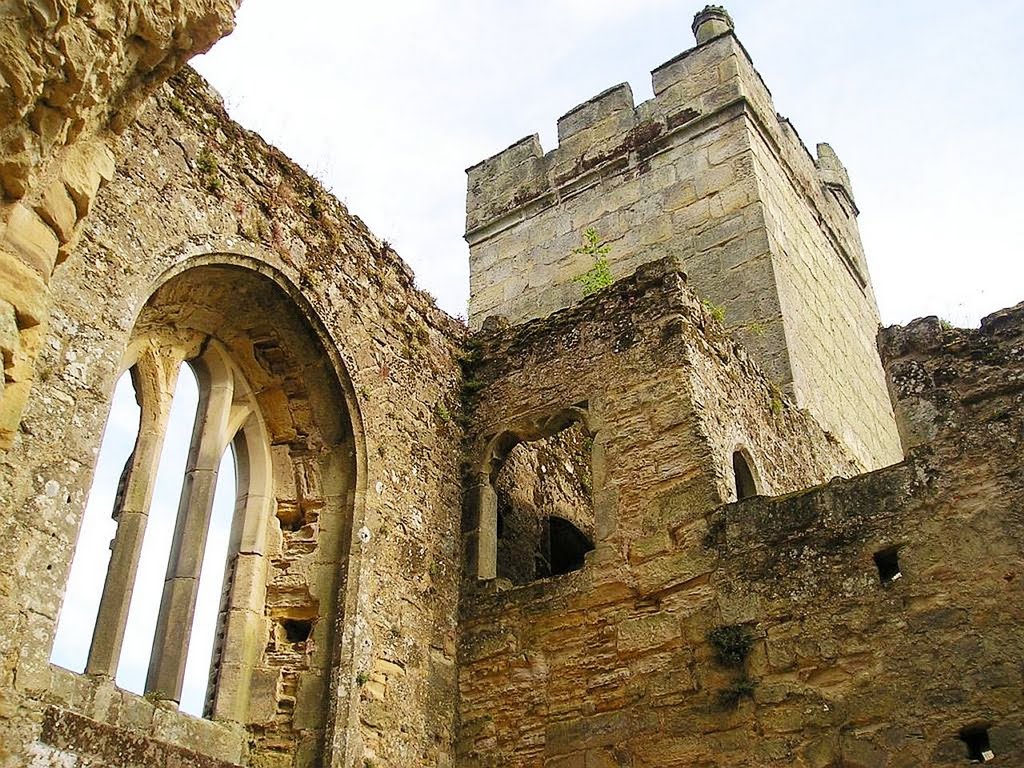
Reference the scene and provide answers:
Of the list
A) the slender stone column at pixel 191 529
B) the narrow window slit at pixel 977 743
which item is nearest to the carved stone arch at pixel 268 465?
the slender stone column at pixel 191 529

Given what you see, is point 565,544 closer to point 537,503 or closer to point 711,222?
point 537,503

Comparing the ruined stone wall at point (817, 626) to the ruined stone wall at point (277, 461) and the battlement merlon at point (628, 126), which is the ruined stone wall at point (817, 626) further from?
the battlement merlon at point (628, 126)

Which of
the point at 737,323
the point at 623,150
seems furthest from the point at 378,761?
the point at 623,150

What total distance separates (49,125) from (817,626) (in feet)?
15.3

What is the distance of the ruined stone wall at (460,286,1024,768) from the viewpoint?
5.23 meters

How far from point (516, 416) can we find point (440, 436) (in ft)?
1.99

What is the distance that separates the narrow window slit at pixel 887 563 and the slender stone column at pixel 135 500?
13.2ft

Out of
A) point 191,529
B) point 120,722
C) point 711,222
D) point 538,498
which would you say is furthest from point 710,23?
point 120,722

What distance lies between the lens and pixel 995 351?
6090mm

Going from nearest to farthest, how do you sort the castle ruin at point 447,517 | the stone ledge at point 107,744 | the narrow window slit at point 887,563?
the stone ledge at point 107,744 → the castle ruin at point 447,517 → the narrow window slit at point 887,563

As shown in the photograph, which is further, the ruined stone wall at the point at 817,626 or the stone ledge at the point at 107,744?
the ruined stone wall at the point at 817,626

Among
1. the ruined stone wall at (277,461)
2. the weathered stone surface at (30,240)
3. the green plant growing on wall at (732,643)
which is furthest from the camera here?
the green plant growing on wall at (732,643)

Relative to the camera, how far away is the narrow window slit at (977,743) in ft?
16.3

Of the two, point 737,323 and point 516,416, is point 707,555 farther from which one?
point 737,323
